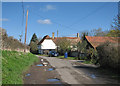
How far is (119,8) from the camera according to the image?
8.97 metres

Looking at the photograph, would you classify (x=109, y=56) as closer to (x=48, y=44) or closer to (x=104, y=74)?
(x=104, y=74)

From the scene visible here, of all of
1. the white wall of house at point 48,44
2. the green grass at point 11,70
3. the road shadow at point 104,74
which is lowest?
the road shadow at point 104,74

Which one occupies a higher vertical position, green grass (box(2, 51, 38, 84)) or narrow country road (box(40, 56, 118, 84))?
green grass (box(2, 51, 38, 84))

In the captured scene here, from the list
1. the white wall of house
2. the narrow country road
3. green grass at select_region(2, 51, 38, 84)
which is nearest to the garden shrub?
the narrow country road

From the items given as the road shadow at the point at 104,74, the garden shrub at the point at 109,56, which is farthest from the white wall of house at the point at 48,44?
the road shadow at the point at 104,74

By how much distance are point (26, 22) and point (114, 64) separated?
674 inches

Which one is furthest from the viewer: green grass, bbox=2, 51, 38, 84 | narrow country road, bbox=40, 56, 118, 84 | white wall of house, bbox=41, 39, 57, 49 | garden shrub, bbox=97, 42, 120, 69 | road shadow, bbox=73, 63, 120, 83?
white wall of house, bbox=41, 39, 57, 49

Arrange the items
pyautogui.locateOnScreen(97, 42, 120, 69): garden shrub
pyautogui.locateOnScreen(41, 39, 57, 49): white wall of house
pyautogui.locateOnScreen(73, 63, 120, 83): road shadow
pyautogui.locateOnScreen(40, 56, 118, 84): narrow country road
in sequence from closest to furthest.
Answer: pyautogui.locateOnScreen(40, 56, 118, 84): narrow country road, pyautogui.locateOnScreen(73, 63, 120, 83): road shadow, pyautogui.locateOnScreen(97, 42, 120, 69): garden shrub, pyautogui.locateOnScreen(41, 39, 57, 49): white wall of house

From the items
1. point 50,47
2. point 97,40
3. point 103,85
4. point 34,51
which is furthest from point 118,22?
point 34,51

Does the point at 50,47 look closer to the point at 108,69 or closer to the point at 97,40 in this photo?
the point at 97,40

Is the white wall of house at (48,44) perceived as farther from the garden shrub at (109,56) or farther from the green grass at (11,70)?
the green grass at (11,70)

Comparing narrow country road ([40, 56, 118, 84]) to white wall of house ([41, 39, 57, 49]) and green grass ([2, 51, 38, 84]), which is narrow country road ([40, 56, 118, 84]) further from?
white wall of house ([41, 39, 57, 49])

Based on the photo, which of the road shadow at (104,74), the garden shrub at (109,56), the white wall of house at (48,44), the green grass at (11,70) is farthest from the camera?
the white wall of house at (48,44)

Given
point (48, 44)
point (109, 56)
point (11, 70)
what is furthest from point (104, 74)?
point (48, 44)
